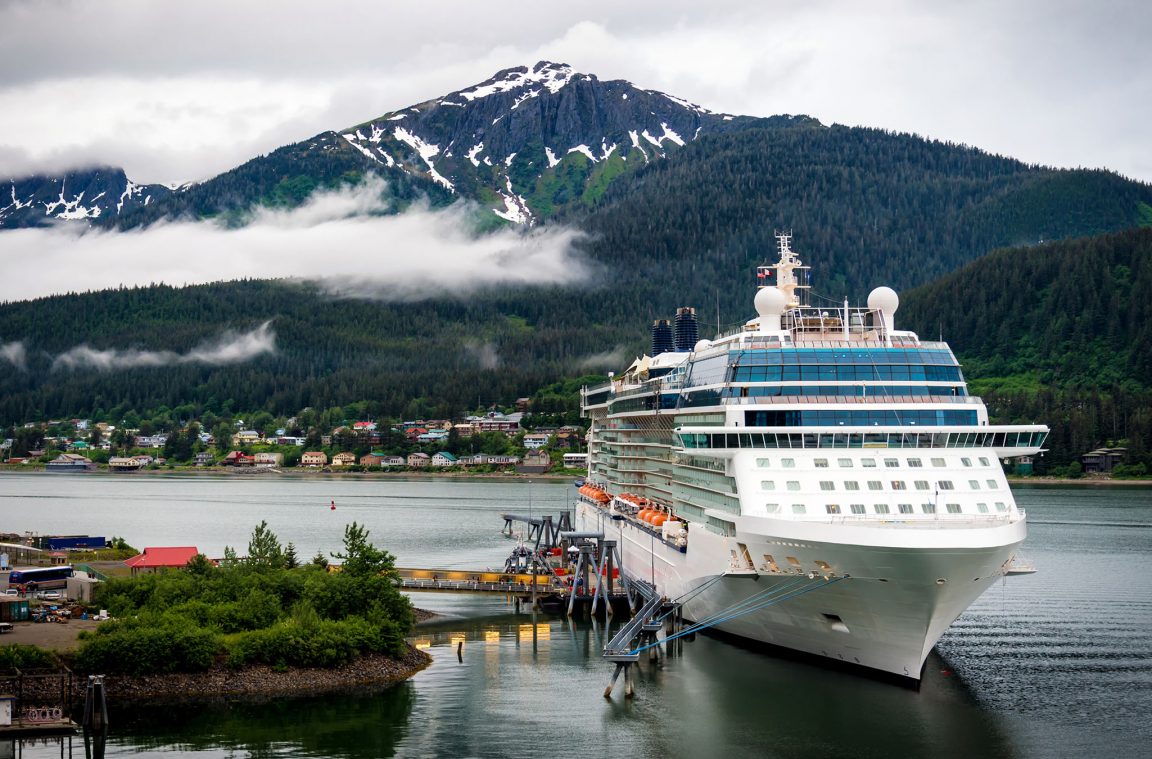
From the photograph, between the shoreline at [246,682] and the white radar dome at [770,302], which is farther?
the white radar dome at [770,302]

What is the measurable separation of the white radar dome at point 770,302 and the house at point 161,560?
3255 cm

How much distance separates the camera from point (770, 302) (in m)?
53.3

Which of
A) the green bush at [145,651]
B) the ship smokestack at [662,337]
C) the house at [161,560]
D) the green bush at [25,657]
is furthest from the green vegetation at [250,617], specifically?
the ship smokestack at [662,337]

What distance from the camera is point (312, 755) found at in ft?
130

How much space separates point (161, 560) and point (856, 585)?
39062 millimetres

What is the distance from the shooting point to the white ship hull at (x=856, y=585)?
39.8m

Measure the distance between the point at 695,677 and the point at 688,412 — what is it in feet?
37.8

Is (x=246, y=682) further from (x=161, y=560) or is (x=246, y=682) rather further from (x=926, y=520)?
(x=926, y=520)

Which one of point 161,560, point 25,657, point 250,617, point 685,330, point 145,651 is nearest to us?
point 25,657

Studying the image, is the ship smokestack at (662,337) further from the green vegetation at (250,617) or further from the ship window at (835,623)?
the ship window at (835,623)

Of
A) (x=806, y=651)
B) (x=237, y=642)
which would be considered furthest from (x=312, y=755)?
(x=806, y=651)

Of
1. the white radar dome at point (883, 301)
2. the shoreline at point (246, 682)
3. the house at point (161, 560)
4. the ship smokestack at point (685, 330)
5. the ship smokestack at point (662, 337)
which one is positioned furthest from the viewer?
the ship smokestack at point (662, 337)

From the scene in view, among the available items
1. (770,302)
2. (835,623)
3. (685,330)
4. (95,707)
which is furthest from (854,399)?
(685,330)

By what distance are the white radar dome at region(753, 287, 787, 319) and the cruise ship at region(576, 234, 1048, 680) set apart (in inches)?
3.3
